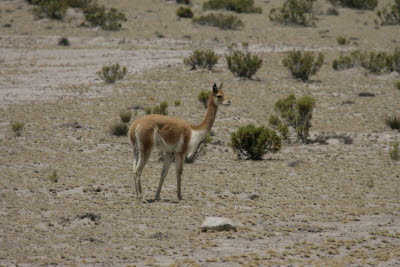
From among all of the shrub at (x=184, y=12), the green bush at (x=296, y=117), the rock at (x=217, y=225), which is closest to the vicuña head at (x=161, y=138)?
the rock at (x=217, y=225)

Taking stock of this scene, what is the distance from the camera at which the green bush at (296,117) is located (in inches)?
594

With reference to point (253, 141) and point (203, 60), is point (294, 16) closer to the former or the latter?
point (203, 60)

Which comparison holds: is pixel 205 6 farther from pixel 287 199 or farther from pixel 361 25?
pixel 287 199

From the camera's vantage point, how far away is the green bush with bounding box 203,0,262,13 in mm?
37438

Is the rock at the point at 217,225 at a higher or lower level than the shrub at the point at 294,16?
lower

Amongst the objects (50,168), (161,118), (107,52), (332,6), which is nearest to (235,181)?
(161,118)

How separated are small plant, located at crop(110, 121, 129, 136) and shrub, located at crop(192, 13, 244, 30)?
19.4 meters

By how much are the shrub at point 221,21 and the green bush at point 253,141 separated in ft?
67.2

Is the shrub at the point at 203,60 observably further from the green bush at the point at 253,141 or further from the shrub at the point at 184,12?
the shrub at the point at 184,12

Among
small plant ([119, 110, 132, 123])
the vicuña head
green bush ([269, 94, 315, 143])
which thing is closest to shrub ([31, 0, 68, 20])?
small plant ([119, 110, 132, 123])

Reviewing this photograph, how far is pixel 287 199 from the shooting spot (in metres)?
10.4

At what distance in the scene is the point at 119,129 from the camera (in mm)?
15055

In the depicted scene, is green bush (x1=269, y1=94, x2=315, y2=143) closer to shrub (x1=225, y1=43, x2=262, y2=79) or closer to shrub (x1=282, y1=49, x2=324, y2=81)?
shrub (x1=225, y1=43, x2=262, y2=79)

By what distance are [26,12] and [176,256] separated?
107ft
